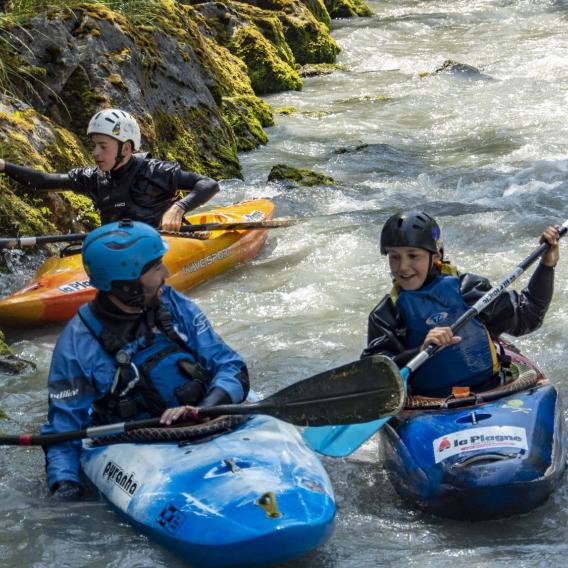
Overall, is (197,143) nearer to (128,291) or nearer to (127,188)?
(127,188)

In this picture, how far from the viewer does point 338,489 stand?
4594 mm

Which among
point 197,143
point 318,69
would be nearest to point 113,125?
→ point 197,143

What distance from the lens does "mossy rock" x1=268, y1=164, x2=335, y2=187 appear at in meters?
10.4

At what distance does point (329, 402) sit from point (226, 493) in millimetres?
716

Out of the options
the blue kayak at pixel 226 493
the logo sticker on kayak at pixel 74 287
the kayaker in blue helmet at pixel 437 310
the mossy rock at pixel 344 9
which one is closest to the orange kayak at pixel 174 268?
the logo sticker on kayak at pixel 74 287

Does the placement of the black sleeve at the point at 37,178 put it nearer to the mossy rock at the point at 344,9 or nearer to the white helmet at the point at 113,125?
the white helmet at the point at 113,125

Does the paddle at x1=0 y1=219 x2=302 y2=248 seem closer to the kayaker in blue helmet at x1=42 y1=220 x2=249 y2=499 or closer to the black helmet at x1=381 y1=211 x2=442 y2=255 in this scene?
the kayaker in blue helmet at x1=42 y1=220 x2=249 y2=499

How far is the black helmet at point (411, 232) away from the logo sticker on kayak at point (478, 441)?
868 mm

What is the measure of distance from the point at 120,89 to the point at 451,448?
20.2ft

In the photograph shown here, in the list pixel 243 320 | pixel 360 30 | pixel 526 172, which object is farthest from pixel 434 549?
pixel 360 30

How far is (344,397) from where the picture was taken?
13.8ft

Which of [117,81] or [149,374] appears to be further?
[117,81]

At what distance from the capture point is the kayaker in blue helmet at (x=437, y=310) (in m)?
4.65

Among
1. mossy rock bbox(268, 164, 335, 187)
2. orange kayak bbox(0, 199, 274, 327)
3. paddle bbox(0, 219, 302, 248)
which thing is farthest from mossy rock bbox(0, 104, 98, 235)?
mossy rock bbox(268, 164, 335, 187)
